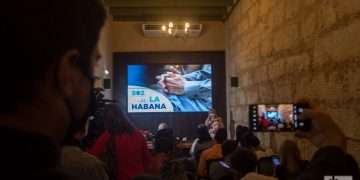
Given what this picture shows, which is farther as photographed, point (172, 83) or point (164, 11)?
point (172, 83)

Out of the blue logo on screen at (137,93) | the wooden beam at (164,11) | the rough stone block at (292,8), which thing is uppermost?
the wooden beam at (164,11)

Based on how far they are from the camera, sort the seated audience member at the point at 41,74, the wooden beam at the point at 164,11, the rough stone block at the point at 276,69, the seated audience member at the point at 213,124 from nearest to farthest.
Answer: the seated audience member at the point at 41,74
the rough stone block at the point at 276,69
the seated audience member at the point at 213,124
the wooden beam at the point at 164,11

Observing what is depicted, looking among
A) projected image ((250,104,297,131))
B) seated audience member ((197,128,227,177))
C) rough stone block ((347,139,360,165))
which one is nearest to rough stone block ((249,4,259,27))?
seated audience member ((197,128,227,177))

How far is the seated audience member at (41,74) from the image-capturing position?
54cm

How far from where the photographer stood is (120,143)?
339cm

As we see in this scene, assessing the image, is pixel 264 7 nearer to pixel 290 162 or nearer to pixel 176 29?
pixel 290 162

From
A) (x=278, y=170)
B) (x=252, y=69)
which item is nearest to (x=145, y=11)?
(x=252, y=69)

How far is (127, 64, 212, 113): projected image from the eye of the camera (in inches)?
420

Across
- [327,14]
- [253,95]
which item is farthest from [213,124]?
[327,14]

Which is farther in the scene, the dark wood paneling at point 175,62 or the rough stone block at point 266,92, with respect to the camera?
the dark wood paneling at point 175,62

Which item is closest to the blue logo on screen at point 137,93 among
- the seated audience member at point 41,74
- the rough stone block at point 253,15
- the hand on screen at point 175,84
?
the hand on screen at point 175,84

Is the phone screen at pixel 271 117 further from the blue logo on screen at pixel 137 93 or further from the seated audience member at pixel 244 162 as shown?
the blue logo on screen at pixel 137 93

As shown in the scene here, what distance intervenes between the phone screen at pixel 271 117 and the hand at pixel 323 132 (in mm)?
1296

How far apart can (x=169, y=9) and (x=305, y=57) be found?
5503 mm
